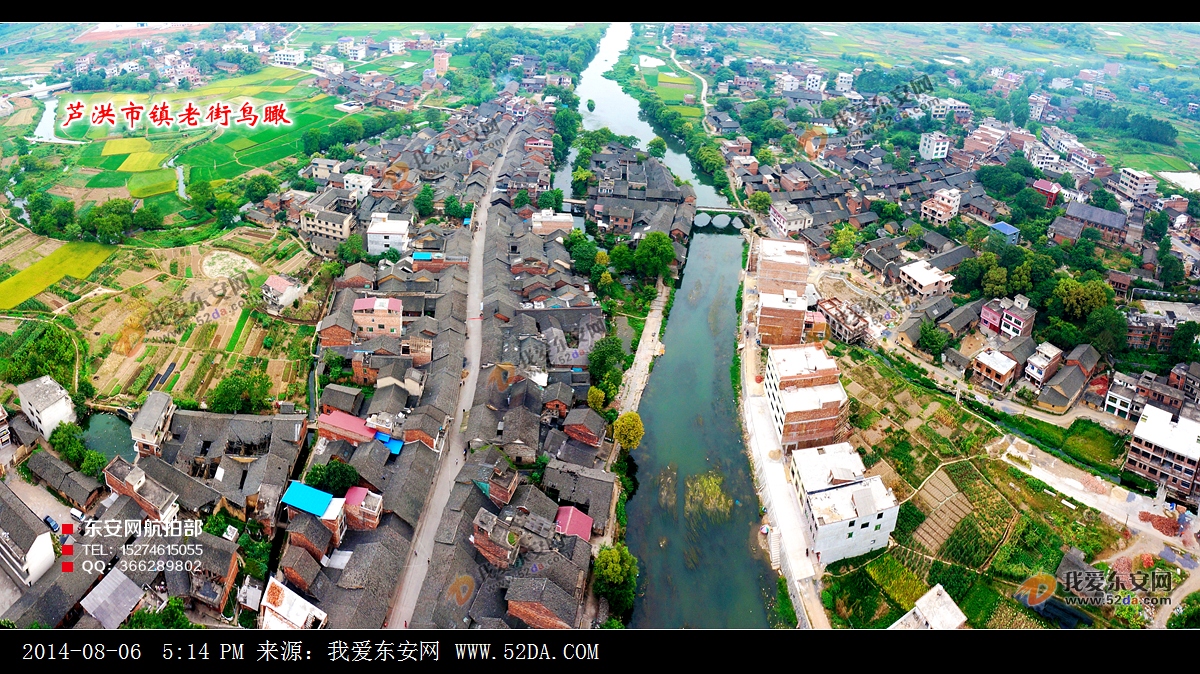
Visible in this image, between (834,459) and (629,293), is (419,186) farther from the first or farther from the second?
(834,459)

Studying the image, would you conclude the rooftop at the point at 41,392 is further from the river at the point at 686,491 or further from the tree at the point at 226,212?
the river at the point at 686,491

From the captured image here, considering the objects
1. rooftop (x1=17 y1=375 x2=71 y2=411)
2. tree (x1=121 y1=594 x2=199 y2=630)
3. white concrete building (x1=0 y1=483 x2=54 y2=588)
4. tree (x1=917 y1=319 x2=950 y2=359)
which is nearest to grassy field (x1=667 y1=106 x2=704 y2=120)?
tree (x1=917 y1=319 x2=950 y2=359)

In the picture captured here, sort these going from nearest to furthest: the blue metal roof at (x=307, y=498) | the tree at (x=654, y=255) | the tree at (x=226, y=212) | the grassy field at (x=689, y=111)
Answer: the blue metal roof at (x=307, y=498) < the tree at (x=654, y=255) < the tree at (x=226, y=212) < the grassy field at (x=689, y=111)

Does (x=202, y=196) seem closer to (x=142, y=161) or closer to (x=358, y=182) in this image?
(x=358, y=182)

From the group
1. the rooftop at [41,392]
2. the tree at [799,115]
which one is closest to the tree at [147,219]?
the rooftop at [41,392]

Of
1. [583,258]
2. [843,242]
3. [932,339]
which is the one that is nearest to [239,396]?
[583,258]
